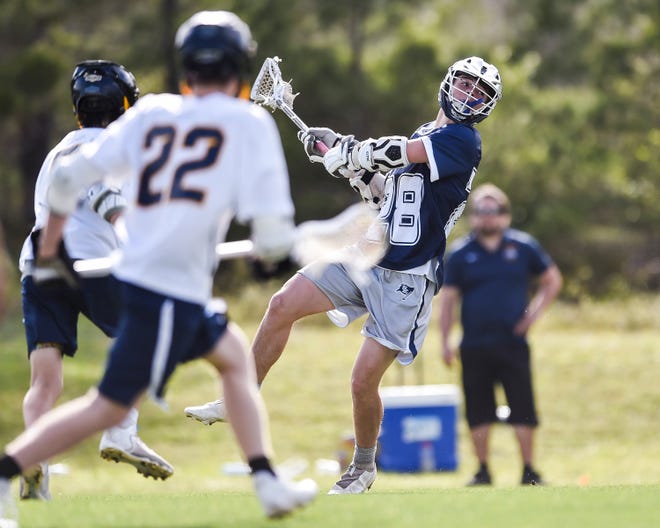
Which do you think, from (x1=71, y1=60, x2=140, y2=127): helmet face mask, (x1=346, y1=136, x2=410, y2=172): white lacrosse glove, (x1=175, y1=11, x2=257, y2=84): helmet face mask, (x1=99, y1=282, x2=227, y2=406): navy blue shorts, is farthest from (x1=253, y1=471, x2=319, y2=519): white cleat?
(x1=71, y1=60, x2=140, y2=127): helmet face mask

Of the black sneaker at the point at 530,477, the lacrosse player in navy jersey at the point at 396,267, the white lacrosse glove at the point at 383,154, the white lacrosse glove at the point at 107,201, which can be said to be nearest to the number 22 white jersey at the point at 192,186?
the white lacrosse glove at the point at 107,201

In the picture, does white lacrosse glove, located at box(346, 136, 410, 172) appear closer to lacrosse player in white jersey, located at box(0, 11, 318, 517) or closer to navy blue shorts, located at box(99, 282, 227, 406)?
lacrosse player in white jersey, located at box(0, 11, 318, 517)

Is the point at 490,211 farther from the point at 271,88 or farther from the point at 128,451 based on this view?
the point at 128,451

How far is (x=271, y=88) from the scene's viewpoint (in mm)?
8336

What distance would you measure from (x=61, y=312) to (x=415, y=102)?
23.2 m

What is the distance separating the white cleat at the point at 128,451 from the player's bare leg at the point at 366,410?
0.97 m

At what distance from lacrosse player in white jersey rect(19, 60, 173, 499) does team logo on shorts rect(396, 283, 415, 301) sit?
5.20 ft

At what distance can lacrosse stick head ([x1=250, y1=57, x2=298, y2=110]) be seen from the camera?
8234mm

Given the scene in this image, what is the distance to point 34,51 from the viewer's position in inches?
1013

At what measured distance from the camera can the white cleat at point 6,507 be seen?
17.6 feet

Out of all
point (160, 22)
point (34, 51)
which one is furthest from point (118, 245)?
point (160, 22)

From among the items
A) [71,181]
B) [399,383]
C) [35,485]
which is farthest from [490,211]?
[71,181]

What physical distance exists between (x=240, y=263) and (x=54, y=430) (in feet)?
75.6

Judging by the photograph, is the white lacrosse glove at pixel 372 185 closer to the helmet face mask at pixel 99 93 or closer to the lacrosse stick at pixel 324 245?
the helmet face mask at pixel 99 93
